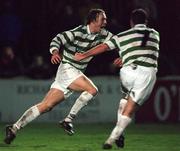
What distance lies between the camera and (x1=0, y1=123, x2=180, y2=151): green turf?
431 inches

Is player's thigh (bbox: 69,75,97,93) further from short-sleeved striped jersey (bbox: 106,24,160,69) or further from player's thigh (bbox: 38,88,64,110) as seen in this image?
short-sleeved striped jersey (bbox: 106,24,160,69)

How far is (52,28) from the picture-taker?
17.4 meters

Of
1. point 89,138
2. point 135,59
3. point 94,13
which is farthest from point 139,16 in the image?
point 89,138

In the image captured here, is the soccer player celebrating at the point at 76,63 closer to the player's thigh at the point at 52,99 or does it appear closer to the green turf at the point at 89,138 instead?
the player's thigh at the point at 52,99

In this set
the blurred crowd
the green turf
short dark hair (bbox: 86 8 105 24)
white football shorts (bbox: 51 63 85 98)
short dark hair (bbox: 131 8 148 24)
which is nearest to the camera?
short dark hair (bbox: 131 8 148 24)

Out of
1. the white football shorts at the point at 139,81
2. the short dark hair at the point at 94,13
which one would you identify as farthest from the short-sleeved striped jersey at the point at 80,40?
the white football shorts at the point at 139,81

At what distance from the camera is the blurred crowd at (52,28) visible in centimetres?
1698

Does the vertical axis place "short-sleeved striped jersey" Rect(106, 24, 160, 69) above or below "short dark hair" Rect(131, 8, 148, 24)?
below

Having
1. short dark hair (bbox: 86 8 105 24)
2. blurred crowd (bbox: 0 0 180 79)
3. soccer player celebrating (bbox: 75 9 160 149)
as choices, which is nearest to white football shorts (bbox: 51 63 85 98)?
short dark hair (bbox: 86 8 105 24)

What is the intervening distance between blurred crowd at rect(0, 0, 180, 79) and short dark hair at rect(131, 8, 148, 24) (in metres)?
6.44

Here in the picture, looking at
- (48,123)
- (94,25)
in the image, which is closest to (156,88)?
(48,123)

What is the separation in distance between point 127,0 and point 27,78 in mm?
3352

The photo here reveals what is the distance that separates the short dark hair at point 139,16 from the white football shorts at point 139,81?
1.99ft

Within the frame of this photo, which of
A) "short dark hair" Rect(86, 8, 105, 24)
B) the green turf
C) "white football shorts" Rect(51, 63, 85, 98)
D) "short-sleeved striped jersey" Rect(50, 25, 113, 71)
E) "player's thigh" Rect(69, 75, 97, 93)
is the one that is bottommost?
the green turf
